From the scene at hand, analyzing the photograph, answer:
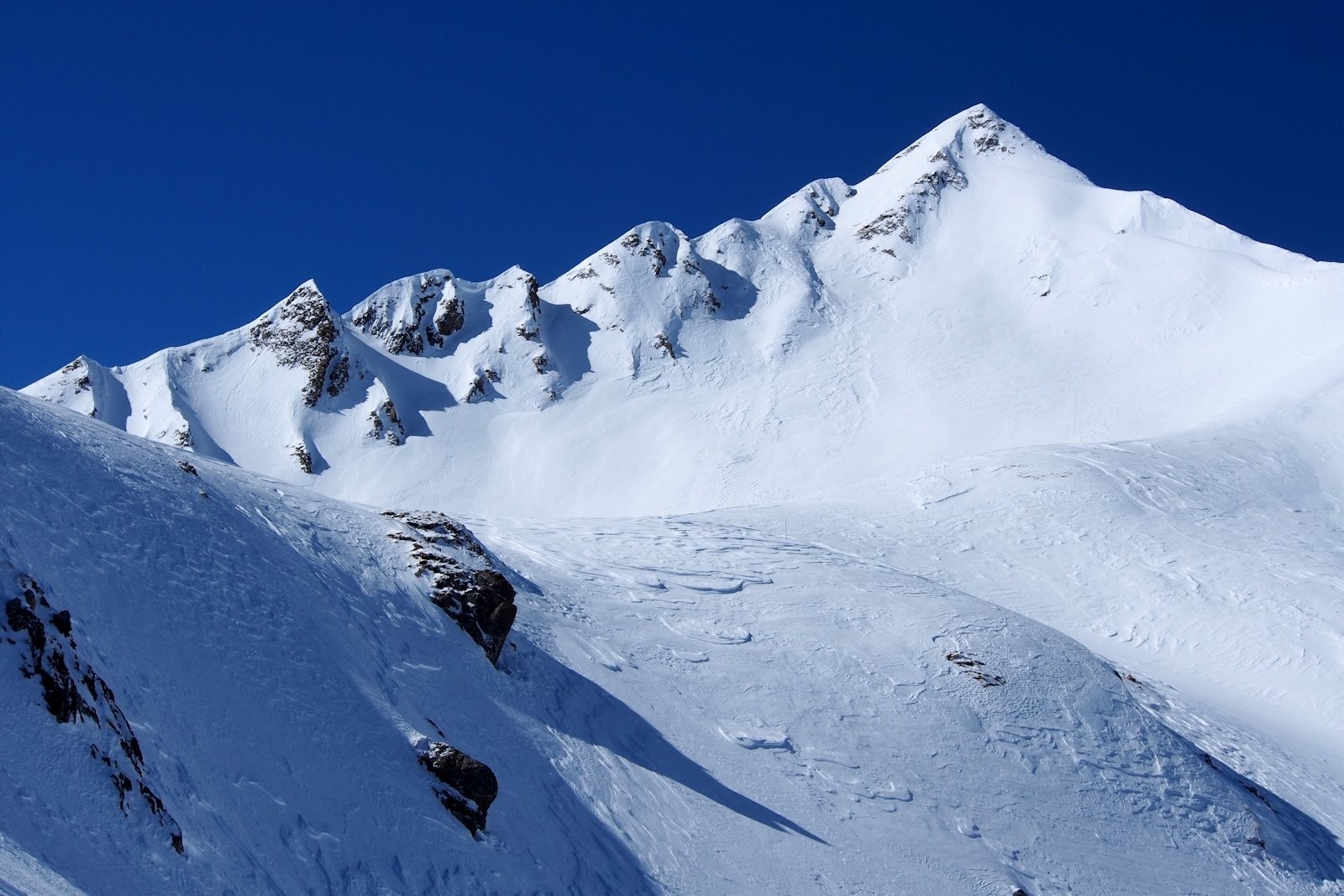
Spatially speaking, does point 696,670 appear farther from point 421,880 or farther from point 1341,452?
point 1341,452

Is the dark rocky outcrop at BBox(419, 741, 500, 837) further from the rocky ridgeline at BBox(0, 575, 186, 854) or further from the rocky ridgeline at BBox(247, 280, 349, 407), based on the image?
the rocky ridgeline at BBox(247, 280, 349, 407)

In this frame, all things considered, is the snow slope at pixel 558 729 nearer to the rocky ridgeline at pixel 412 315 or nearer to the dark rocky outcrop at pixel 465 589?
the dark rocky outcrop at pixel 465 589

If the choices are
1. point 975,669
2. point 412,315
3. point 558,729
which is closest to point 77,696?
point 558,729

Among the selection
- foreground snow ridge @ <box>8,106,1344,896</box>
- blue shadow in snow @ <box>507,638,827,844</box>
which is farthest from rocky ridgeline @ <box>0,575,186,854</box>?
blue shadow in snow @ <box>507,638,827,844</box>

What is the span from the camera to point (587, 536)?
26.8 metres

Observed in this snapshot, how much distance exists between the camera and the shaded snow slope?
56375 mm

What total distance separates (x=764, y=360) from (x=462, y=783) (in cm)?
5948

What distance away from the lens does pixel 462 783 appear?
12148 mm

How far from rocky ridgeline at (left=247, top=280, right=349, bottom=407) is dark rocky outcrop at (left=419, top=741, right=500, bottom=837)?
6002 cm

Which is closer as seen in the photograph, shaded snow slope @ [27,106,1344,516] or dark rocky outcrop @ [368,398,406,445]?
shaded snow slope @ [27,106,1344,516]

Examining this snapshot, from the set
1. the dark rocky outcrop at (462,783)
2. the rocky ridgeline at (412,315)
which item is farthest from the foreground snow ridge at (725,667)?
the rocky ridgeline at (412,315)

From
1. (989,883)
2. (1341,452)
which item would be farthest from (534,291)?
(989,883)

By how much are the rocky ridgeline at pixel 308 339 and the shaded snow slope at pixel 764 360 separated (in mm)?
248

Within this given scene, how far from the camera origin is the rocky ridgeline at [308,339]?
7012cm
